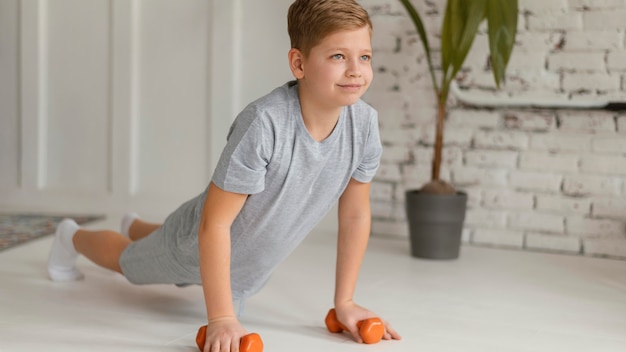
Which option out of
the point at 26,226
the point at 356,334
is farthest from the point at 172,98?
the point at 356,334

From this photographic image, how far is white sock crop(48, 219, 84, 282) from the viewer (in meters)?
2.24

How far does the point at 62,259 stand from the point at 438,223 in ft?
3.71

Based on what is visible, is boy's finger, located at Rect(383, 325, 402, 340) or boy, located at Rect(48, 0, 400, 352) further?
Result: boy's finger, located at Rect(383, 325, 402, 340)

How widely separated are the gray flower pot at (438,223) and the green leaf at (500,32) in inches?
16.2

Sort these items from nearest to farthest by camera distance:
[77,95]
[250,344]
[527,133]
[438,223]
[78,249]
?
[250,344] → [78,249] → [438,223] → [527,133] → [77,95]

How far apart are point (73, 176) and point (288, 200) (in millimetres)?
2155

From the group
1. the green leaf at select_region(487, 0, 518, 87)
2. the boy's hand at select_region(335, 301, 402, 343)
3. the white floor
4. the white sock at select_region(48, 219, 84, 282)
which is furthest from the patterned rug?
the green leaf at select_region(487, 0, 518, 87)

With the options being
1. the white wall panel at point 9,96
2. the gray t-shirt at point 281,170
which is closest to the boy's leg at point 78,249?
the gray t-shirt at point 281,170

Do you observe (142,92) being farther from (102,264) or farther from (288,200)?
(288,200)

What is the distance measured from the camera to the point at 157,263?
1882 mm

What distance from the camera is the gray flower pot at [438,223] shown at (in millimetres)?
2709

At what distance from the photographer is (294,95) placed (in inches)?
64.7

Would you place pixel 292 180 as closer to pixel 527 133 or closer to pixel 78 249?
pixel 78 249

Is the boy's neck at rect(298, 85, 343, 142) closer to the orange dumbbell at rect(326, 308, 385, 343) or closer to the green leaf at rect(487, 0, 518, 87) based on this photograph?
the orange dumbbell at rect(326, 308, 385, 343)
